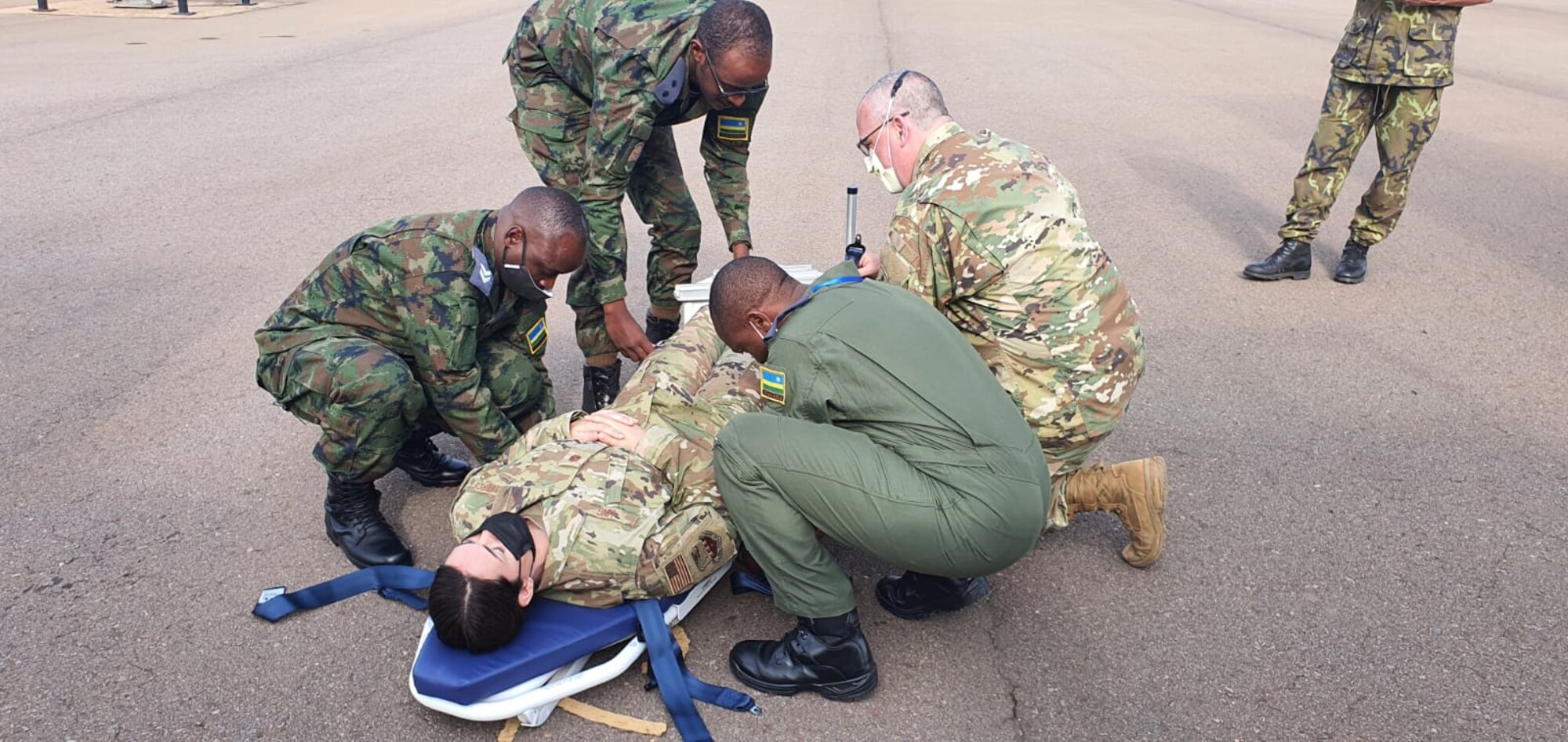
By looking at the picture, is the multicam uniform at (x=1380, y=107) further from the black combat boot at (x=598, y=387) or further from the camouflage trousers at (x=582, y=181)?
the black combat boot at (x=598, y=387)

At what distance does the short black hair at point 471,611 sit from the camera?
269cm

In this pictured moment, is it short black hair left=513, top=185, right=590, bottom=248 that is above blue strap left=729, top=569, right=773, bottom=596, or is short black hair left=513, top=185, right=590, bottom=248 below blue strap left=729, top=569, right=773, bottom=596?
above

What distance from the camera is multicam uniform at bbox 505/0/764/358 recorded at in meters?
3.91

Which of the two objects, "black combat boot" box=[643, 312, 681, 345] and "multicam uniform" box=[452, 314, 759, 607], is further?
"black combat boot" box=[643, 312, 681, 345]

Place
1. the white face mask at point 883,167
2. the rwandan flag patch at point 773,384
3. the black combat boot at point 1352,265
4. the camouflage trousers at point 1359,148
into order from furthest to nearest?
the black combat boot at point 1352,265
the camouflage trousers at point 1359,148
the white face mask at point 883,167
the rwandan flag patch at point 773,384

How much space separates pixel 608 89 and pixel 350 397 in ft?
4.70

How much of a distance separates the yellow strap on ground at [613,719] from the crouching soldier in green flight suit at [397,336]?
2.93 ft

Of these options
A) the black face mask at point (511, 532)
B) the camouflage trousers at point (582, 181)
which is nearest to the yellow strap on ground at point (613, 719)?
the black face mask at point (511, 532)

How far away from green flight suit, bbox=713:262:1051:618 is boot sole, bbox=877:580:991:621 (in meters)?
0.39

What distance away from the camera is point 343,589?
10.3ft

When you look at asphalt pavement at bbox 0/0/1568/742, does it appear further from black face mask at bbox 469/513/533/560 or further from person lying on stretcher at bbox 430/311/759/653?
black face mask at bbox 469/513/533/560

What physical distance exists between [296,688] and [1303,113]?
9797mm

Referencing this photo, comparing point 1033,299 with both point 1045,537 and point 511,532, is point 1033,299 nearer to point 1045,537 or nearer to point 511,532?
point 1045,537

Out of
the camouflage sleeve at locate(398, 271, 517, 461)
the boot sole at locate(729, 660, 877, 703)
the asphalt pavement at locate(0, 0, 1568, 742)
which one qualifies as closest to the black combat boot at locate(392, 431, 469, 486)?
the asphalt pavement at locate(0, 0, 1568, 742)
